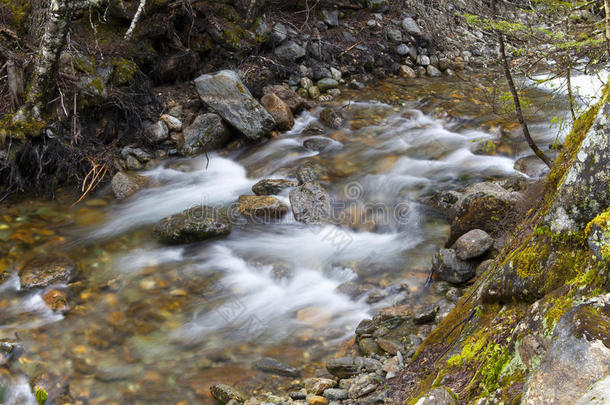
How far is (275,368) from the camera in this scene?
4238 millimetres

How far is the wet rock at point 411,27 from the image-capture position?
41.5 feet

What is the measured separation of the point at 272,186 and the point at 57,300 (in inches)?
132

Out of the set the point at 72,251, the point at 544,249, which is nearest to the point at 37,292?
the point at 72,251

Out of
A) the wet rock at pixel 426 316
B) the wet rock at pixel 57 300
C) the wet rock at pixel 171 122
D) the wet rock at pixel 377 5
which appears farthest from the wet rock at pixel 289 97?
the wet rock at pixel 426 316

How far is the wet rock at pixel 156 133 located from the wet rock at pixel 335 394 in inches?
234

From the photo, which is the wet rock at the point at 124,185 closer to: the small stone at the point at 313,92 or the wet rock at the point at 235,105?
the wet rock at the point at 235,105

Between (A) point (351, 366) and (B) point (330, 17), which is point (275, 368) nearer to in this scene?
(A) point (351, 366)

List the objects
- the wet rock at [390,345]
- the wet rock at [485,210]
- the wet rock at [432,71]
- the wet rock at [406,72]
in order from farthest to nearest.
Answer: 1. the wet rock at [432,71]
2. the wet rock at [406,72]
3. the wet rock at [485,210]
4. the wet rock at [390,345]

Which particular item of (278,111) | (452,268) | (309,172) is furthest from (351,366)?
(278,111)

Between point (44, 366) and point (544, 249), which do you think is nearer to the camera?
point (544, 249)

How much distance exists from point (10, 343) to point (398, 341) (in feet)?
11.8

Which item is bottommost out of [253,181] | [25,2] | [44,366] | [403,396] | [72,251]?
[44,366]

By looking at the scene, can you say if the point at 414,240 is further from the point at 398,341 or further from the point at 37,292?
the point at 37,292

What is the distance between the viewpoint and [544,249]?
7.38ft
